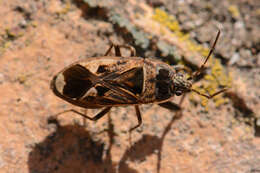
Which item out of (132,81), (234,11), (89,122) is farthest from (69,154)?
(234,11)

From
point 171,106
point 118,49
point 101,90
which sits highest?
point 118,49

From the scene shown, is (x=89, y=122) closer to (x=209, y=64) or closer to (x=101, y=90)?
(x=101, y=90)

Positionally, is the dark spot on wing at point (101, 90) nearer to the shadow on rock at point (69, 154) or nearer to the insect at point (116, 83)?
the insect at point (116, 83)

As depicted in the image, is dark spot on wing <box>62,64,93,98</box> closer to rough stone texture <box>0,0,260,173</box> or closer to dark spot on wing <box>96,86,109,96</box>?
dark spot on wing <box>96,86,109,96</box>

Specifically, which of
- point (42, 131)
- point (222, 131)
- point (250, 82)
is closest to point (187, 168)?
point (222, 131)

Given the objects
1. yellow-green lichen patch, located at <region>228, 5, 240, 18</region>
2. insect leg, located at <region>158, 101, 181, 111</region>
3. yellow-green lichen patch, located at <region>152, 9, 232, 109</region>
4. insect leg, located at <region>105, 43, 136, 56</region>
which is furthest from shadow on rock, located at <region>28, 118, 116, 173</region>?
yellow-green lichen patch, located at <region>228, 5, 240, 18</region>

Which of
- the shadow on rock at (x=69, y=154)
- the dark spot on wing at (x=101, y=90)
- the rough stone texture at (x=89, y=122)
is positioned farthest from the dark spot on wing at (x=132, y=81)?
the shadow on rock at (x=69, y=154)
